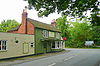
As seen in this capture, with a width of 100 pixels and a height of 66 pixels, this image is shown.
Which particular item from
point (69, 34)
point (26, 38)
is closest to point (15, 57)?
point (26, 38)

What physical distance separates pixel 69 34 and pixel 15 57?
4702 cm

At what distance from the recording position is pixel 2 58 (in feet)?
63.3

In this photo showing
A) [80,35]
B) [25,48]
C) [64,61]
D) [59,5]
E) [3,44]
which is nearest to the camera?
[59,5]

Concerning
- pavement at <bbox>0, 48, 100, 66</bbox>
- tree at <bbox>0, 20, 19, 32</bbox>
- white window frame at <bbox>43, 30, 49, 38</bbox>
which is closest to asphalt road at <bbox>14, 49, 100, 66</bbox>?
pavement at <bbox>0, 48, 100, 66</bbox>

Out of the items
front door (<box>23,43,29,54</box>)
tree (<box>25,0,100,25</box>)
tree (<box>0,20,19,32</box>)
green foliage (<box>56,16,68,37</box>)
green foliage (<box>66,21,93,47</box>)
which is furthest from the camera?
green foliage (<box>56,16,68,37</box>)

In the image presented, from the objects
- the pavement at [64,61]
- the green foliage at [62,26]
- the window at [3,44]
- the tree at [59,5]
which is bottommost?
the pavement at [64,61]

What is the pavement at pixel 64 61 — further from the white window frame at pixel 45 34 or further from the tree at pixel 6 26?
the tree at pixel 6 26

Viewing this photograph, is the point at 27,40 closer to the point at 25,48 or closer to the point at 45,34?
the point at 25,48

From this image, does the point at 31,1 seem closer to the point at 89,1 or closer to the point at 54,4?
the point at 54,4

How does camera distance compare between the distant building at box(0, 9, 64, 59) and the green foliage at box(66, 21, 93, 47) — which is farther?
the green foliage at box(66, 21, 93, 47)

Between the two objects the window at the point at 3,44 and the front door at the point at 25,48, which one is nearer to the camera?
the window at the point at 3,44

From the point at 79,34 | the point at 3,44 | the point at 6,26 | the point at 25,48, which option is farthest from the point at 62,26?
the point at 3,44

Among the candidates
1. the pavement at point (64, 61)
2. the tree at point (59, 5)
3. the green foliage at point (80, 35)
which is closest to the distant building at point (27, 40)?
the pavement at point (64, 61)

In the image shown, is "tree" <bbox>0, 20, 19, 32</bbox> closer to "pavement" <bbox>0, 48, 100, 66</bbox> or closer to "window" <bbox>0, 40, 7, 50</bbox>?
"window" <bbox>0, 40, 7, 50</bbox>
